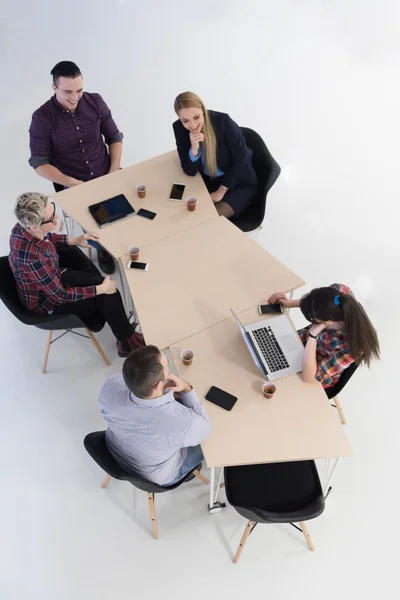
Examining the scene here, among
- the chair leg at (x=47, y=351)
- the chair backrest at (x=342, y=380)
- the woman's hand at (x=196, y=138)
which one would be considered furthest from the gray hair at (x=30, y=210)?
the chair backrest at (x=342, y=380)

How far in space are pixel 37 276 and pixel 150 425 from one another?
1.32 meters

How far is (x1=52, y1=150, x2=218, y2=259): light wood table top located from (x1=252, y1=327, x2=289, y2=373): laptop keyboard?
1052 millimetres

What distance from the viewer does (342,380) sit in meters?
2.99

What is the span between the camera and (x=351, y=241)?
471cm

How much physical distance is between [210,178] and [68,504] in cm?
267

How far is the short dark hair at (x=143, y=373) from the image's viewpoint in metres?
2.34

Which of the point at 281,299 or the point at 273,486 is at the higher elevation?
the point at 281,299

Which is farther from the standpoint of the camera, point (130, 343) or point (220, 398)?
point (130, 343)

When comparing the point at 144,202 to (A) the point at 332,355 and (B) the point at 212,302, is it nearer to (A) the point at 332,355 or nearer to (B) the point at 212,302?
(B) the point at 212,302

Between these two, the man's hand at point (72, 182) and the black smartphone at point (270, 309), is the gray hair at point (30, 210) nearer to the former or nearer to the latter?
the man's hand at point (72, 182)

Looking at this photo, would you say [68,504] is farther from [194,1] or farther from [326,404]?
[194,1]

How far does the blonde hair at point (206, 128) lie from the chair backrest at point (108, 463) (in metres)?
2.23

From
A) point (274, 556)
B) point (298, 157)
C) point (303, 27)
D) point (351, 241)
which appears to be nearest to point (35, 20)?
point (303, 27)

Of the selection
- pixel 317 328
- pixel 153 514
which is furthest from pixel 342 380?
pixel 153 514
